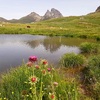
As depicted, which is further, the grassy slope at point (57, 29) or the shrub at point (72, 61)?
the grassy slope at point (57, 29)

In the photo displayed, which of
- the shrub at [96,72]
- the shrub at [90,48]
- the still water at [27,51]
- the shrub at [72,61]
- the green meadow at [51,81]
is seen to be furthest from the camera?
the shrub at [90,48]

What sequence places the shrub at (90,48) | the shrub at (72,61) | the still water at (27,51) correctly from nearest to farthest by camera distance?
1. the shrub at (72,61)
2. the still water at (27,51)
3. the shrub at (90,48)

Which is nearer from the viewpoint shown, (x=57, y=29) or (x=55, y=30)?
(x=55, y=30)

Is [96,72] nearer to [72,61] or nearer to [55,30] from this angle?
[72,61]

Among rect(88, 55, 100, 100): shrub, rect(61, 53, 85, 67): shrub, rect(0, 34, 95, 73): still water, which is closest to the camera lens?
rect(88, 55, 100, 100): shrub

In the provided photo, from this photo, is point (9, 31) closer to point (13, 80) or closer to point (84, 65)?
point (84, 65)

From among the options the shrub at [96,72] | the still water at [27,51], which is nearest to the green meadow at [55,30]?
the still water at [27,51]

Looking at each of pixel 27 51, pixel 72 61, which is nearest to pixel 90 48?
pixel 27 51

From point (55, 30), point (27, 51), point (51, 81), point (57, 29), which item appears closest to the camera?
point (51, 81)

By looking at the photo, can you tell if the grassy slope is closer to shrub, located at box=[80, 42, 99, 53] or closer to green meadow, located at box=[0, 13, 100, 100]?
shrub, located at box=[80, 42, 99, 53]

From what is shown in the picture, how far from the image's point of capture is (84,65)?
55.7 ft

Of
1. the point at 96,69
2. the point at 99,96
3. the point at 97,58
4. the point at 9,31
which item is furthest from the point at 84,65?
the point at 9,31

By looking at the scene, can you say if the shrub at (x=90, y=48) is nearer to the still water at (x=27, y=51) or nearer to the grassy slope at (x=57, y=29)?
the still water at (x=27, y=51)

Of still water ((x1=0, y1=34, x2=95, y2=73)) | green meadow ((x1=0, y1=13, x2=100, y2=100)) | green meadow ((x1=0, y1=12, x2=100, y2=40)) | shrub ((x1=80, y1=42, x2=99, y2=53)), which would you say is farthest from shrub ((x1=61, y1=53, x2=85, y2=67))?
green meadow ((x1=0, y1=12, x2=100, y2=40))
